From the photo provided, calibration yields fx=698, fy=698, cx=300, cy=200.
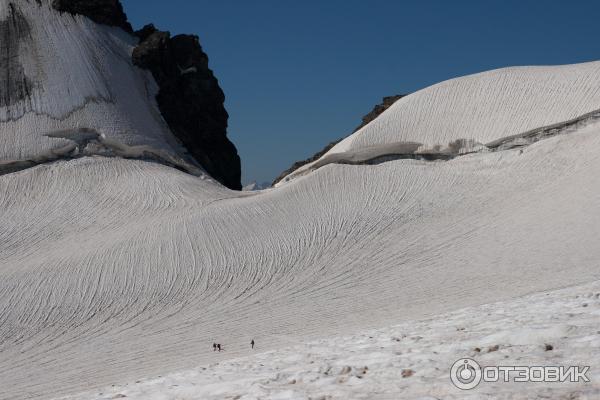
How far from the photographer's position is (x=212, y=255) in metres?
25.1

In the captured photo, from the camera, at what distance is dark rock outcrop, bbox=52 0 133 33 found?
1829 inches

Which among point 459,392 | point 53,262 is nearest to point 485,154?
point 53,262

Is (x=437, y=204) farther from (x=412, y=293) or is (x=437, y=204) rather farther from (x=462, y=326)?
(x=462, y=326)

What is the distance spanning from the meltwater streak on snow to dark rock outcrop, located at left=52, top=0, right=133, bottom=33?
635 mm

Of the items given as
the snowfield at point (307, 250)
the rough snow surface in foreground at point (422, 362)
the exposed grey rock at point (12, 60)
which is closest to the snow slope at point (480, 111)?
the snowfield at point (307, 250)

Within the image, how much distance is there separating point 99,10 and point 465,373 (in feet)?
155

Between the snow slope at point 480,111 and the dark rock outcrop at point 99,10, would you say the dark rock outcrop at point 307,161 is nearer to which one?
the snow slope at point 480,111

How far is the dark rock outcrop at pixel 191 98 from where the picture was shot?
1924 inches

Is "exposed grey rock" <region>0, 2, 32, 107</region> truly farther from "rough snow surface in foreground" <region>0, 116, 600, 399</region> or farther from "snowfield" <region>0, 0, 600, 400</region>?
"rough snow surface in foreground" <region>0, 116, 600, 399</region>

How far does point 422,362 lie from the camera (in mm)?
7793

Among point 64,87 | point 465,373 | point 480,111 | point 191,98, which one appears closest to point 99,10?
point 191,98

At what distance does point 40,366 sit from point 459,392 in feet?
51.3

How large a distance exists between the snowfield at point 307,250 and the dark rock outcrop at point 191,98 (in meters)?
7.70

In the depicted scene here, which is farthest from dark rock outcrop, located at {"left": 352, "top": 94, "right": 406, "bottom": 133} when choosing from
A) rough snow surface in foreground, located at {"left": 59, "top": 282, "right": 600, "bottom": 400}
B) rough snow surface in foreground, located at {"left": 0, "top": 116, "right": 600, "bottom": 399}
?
rough snow surface in foreground, located at {"left": 59, "top": 282, "right": 600, "bottom": 400}
